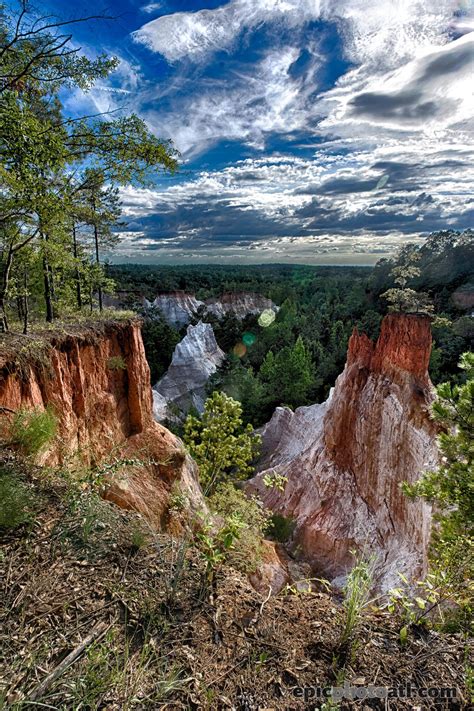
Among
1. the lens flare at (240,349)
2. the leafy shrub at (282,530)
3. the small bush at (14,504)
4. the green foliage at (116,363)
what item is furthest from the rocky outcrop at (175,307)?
the small bush at (14,504)

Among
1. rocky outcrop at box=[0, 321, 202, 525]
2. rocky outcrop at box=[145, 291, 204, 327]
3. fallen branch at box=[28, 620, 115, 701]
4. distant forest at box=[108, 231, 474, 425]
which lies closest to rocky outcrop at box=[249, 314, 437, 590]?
distant forest at box=[108, 231, 474, 425]

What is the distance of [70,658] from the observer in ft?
6.09

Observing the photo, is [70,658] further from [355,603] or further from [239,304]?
[239,304]

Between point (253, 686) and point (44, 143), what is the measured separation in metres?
5.63

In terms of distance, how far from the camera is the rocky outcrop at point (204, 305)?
4309 cm

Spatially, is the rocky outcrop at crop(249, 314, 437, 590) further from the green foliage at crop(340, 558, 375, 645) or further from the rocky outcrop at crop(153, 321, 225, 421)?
the rocky outcrop at crop(153, 321, 225, 421)

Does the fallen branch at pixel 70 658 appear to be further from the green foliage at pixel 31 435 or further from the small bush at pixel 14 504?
the green foliage at pixel 31 435

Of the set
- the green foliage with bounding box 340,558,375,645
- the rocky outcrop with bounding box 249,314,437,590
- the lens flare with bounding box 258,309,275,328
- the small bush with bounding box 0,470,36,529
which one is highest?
the small bush with bounding box 0,470,36,529

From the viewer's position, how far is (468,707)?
1.90m

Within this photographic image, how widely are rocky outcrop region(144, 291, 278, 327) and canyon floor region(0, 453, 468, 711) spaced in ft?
133

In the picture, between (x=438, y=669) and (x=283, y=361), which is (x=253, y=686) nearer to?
(x=438, y=669)

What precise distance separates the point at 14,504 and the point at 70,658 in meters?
1.37

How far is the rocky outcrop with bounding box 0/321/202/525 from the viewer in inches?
241

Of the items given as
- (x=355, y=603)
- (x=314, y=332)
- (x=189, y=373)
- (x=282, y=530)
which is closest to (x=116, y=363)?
(x=355, y=603)
